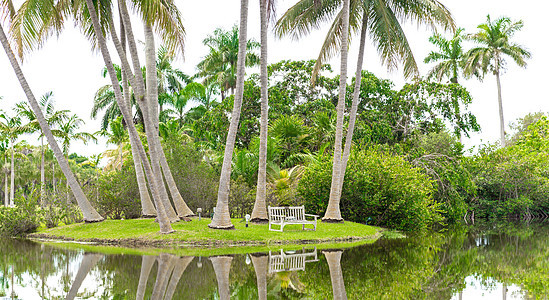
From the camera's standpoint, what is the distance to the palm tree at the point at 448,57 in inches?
1495

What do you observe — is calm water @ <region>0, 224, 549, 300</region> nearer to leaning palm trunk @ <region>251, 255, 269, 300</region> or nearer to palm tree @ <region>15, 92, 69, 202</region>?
leaning palm trunk @ <region>251, 255, 269, 300</region>

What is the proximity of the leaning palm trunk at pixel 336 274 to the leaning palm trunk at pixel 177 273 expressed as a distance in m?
2.51

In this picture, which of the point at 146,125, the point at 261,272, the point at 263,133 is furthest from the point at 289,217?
the point at 261,272

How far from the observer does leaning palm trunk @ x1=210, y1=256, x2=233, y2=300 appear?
7250 mm

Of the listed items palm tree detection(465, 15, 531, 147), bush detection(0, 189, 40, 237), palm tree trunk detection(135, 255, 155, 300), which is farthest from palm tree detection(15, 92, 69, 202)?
palm tree detection(465, 15, 531, 147)

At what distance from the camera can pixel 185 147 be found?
2014 cm

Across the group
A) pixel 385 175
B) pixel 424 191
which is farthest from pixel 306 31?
pixel 424 191

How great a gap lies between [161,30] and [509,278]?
11244 mm

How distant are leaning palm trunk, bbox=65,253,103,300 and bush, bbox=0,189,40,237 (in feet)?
25.0

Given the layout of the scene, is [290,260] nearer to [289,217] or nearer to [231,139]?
[289,217]

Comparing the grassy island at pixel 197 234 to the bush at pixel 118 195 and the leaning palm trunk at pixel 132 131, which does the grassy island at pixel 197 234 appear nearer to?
the leaning palm trunk at pixel 132 131

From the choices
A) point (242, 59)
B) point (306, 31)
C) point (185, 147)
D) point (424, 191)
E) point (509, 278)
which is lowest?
point (509, 278)

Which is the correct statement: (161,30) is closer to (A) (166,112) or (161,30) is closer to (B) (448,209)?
(B) (448,209)

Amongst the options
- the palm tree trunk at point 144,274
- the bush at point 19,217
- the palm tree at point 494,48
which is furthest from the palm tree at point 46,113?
the palm tree at point 494,48
